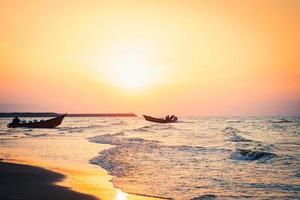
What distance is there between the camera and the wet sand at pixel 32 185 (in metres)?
9.94

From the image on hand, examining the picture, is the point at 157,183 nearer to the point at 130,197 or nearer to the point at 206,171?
the point at 130,197

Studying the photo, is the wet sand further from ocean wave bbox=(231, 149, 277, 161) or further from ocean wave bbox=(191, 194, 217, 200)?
ocean wave bbox=(231, 149, 277, 161)

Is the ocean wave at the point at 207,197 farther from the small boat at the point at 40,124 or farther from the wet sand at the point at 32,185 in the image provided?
the small boat at the point at 40,124

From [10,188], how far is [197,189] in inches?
229

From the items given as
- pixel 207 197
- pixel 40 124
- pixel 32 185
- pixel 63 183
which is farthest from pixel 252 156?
pixel 40 124

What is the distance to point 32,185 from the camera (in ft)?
38.5

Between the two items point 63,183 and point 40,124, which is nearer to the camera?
point 63,183

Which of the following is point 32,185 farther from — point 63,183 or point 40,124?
point 40,124

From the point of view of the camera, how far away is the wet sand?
9.94 metres

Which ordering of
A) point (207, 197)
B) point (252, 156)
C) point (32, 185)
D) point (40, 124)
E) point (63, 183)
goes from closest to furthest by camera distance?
point (207, 197) < point (32, 185) < point (63, 183) < point (252, 156) < point (40, 124)

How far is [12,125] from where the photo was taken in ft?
225

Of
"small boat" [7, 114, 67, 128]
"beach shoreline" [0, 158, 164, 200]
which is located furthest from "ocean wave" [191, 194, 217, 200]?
"small boat" [7, 114, 67, 128]

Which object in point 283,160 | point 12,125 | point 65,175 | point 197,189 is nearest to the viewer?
point 197,189

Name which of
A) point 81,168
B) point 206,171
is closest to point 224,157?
point 206,171
